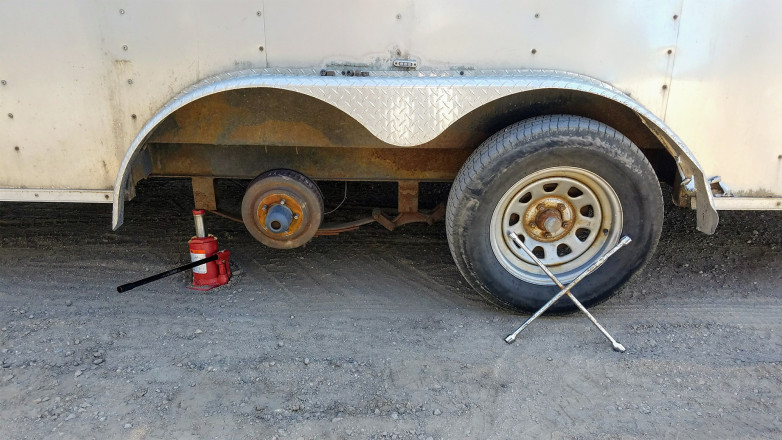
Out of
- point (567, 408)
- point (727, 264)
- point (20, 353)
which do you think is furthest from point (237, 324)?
point (727, 264)

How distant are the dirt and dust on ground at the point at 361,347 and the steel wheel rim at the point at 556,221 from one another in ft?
1.07

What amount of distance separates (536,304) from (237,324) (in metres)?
1.66

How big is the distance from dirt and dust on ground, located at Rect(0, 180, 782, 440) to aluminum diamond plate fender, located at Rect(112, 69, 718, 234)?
1.03 meters

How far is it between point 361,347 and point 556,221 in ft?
4.08

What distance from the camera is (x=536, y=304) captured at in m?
3.35

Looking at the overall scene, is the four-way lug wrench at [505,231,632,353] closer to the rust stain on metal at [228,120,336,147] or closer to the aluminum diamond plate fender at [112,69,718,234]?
the aluminum diamond plate fender at [112,69,718,234]

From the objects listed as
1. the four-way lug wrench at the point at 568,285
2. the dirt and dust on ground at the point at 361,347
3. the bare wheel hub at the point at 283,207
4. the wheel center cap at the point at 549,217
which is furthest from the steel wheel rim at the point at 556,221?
the bare wheel hub at the point at 283,207

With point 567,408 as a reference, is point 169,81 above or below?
above

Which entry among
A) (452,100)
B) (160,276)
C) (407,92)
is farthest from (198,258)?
(452,100)

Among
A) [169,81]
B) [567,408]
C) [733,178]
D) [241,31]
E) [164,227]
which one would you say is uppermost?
[241,31]

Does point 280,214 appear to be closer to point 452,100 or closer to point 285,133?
point 285,133

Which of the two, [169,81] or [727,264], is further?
[727,264]

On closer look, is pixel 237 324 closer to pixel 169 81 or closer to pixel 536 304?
pixel 169 81

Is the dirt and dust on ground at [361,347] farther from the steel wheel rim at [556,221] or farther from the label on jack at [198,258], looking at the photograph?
the steel wheel rim at [556,221]
